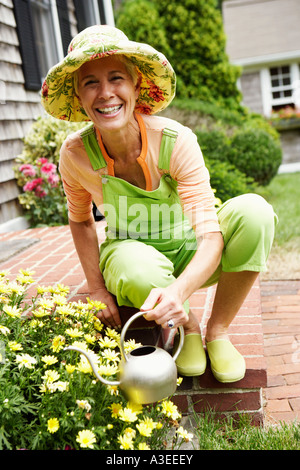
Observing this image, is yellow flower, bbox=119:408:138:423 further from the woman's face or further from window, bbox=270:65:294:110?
window, bbox=270:65:294:110

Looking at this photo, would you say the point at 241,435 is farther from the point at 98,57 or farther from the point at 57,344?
the point at 98,57

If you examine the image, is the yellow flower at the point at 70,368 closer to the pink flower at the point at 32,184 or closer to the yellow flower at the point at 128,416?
the yellow flower at the point at 128,416

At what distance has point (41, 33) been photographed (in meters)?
5.80

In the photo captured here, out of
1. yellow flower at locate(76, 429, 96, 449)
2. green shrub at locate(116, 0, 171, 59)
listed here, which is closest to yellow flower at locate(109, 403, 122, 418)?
yellow flower at locate(76, 429, 96, 449)

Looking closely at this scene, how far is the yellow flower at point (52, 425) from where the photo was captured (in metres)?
1.27

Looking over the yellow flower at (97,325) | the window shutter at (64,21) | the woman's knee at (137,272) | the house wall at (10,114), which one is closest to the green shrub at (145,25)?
the window shutter at (64,21)

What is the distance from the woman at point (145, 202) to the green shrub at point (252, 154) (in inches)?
183

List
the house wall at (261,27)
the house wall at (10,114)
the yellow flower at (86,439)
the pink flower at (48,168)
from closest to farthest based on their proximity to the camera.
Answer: the yellow flower at (86,439), the house wall at (10,114), the pink flower at (48,168), the house wall at (261,27)

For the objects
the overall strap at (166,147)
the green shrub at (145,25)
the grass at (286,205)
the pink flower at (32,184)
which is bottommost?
the grass at (286,205)

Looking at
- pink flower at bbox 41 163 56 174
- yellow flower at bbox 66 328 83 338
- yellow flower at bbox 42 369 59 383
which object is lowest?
yellow flower at bbox 42 369 59 383

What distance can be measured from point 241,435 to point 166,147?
1.02 m

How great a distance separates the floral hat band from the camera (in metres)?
1.61
